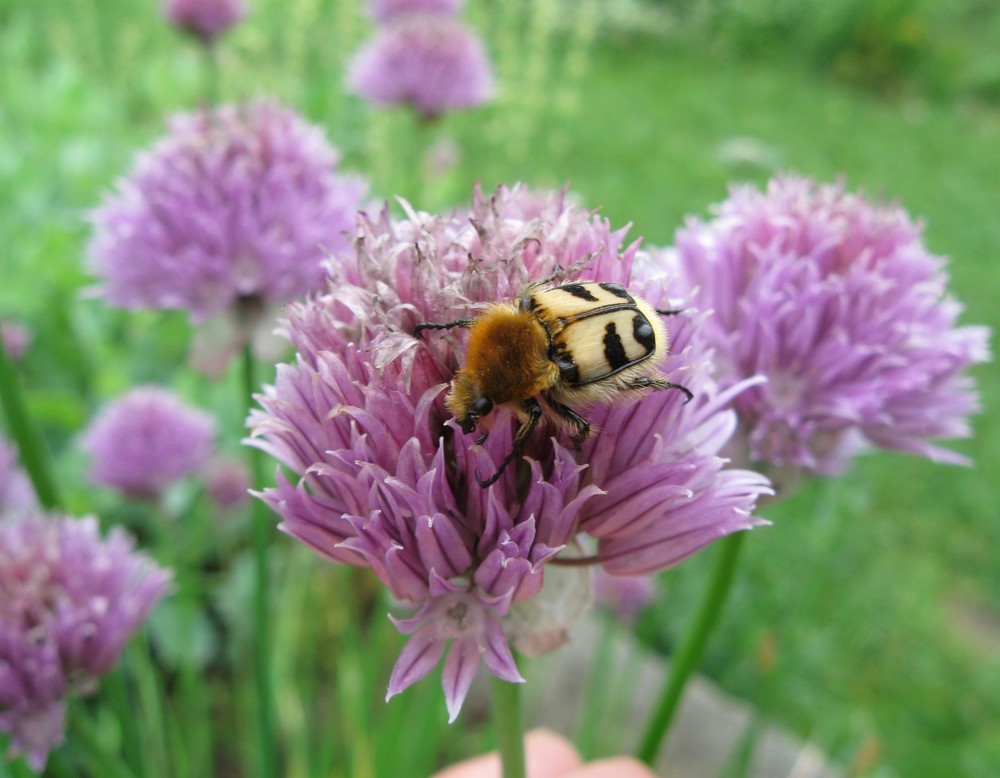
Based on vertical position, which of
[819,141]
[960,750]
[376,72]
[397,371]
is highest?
[819,141]

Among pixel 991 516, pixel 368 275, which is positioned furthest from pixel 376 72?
pixel 991 516

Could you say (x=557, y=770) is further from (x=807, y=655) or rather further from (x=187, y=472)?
(x=807, y=655)

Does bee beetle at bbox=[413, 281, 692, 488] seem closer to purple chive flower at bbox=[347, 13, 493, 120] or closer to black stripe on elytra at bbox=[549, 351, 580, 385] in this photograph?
black stripe on elytra at bbox=[549, 351, 580, 385]

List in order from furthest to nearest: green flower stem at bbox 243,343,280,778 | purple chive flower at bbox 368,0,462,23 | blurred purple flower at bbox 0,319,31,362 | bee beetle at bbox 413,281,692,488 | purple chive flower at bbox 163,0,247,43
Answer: purple chive flower at bbox 368,0,462,23
purple chive flower at bbox 163,0,247,43
blurred purple flower at bbox 0,319,31,362
green flower stem at bbox 243,343,280,778
bee beetle at bbox 413,281,692,488

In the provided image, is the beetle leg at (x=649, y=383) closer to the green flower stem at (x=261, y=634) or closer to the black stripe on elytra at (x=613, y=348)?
the black stripe on elytra at (x=613, y=348)

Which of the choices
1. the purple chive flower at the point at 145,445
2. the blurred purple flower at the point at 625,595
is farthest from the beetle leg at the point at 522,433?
the purple chive flower at the point at 145,445

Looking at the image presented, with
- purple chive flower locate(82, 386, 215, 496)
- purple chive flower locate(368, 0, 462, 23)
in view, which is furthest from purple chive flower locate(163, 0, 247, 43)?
purple chive flower locate(82, 386, 215, 496)
